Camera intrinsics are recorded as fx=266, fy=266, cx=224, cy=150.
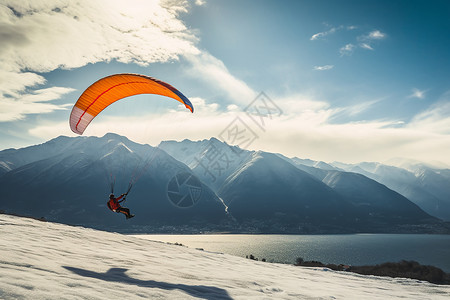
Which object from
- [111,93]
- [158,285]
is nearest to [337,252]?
[111,93]

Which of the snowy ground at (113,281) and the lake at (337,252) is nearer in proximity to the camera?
the snowy ground at (113,281)

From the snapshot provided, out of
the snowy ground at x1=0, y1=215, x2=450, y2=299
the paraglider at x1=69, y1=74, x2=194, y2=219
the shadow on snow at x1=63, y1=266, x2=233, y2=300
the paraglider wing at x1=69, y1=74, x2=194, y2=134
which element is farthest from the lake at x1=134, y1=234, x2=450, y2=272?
the shadow on snow at x1=63, y1=266, x2=233, y2=300

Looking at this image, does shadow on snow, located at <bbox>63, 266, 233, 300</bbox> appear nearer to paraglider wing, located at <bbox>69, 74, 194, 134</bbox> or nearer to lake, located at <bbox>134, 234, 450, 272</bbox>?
paraglider wing, located at <bbox>69, 74, 194, 134</bbox>

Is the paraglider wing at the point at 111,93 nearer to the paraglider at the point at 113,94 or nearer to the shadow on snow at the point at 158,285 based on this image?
the paraglider at the point at 113,94

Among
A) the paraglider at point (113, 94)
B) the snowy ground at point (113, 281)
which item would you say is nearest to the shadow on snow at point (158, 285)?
the snowy ground at point (113, 281)

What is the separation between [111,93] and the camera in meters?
14.8

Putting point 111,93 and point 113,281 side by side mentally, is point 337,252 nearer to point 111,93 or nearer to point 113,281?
point 111,93

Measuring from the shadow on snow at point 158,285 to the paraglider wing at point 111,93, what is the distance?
A: 28.2 feet

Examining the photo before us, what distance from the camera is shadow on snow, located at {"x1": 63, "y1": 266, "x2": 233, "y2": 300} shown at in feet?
21.6

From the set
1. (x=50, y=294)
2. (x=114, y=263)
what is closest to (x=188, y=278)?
(x=114, y=263)

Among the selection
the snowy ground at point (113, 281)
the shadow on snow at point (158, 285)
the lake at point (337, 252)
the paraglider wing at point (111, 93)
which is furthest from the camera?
the lake at point (337, 252)

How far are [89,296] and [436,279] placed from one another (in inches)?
1439

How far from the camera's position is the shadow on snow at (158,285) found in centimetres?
657

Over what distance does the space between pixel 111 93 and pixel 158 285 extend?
37.4 ft
